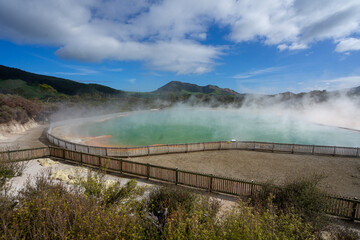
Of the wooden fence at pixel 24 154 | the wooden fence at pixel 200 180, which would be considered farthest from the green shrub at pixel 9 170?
the wooden fence at pixel 200 180

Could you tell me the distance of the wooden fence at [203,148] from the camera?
17625mm

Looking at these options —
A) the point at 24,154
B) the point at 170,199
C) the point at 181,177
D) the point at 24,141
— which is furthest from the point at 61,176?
the point at 24,141

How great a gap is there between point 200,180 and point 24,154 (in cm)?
1415

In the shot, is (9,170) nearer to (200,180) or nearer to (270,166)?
(200,180)

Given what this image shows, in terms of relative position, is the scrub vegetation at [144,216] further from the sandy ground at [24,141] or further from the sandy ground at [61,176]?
the sandy ground at [24,141]

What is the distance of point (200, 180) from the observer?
1050cm

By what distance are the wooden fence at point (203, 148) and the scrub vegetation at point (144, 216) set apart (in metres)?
9.09

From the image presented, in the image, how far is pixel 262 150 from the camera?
20.1 meters

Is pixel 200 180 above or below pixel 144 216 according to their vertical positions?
below

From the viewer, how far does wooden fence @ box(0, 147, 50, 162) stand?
13229 mm

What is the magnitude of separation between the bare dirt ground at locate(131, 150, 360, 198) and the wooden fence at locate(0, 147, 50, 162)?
26.6ft

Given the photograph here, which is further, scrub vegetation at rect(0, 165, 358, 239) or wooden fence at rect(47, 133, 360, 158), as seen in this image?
wooden fence at rect(47, 133, 360, 158)

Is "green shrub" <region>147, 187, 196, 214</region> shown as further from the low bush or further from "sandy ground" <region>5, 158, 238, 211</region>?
"sandy ground" <region>5, 158, 238, 211</region>

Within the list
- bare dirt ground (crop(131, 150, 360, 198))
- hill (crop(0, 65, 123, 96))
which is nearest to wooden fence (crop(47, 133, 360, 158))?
bare dirt ground (crop(131, 150, 360, 198))
